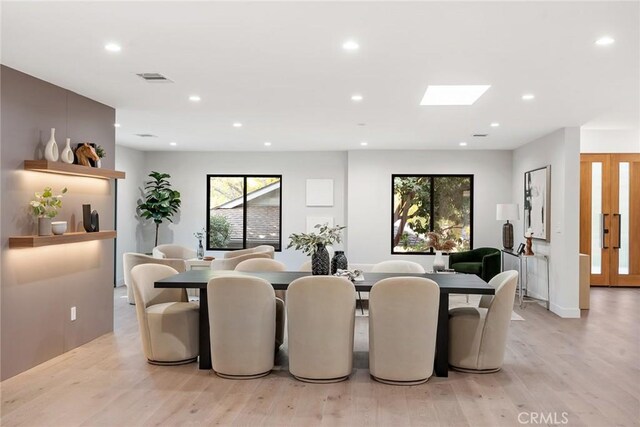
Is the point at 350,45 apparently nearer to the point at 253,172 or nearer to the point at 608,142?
the point at 253,172

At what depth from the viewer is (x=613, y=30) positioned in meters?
3.17

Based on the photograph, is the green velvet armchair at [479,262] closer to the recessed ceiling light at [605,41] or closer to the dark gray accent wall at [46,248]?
the recessed ceiling light at [605,41]

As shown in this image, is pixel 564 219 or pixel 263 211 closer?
pixel 564 219

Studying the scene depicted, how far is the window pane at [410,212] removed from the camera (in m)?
9.34

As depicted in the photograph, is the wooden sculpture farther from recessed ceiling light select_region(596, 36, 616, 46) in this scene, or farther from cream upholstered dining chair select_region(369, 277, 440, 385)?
recessed ceiling light select_region(596, 36, 616, 46)

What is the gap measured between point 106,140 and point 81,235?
125 cm

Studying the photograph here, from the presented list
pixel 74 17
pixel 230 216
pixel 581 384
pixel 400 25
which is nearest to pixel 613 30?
pixel 400 25

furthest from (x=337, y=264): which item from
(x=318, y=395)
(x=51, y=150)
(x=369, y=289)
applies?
(x=51, y=150)

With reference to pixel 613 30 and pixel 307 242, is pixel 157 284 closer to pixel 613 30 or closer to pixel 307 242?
pixel 307 242

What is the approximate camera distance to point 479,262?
8.59 metres

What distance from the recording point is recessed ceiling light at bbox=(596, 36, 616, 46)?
10.8 ft

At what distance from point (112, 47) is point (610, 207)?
812 cm

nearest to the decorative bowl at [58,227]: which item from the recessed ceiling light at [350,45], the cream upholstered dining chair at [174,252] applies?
the recessed ceiling light at [350,45]

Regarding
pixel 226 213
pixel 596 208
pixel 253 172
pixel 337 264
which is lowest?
pixel 337 264
